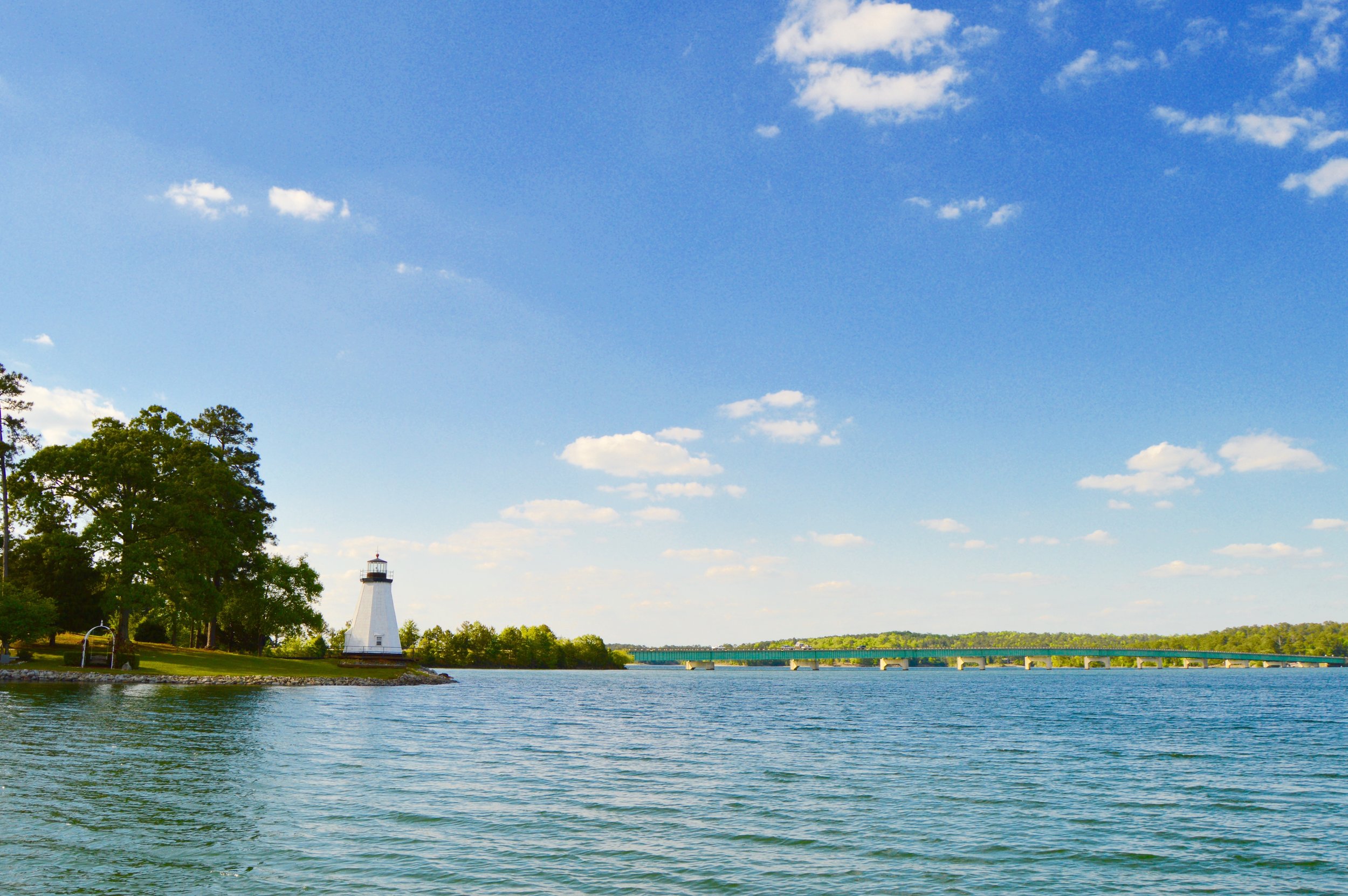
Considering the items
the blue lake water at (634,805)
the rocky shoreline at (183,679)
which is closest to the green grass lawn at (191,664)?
the rocky shoreline at (183,679)

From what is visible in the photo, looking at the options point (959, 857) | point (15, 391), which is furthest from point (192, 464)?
point (959, 857)

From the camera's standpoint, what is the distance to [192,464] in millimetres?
89250

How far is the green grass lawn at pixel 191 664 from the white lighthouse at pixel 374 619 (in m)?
10.2

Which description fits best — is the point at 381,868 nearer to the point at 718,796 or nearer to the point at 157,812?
the point at 157,812

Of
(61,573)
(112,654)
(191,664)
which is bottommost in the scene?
(191,664)

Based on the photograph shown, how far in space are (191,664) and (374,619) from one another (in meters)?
35.1

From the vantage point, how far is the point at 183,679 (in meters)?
73.7

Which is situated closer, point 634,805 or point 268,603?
point 634,805

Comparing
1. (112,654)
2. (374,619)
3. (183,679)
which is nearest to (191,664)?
(112,654)

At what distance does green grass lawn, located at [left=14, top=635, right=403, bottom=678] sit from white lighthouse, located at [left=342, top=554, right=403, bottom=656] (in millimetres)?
10189

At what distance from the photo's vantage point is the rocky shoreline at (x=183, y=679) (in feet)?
218

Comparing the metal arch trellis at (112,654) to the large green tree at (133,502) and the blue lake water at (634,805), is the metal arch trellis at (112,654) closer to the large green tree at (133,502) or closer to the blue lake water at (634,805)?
the large green tree at (133,502)

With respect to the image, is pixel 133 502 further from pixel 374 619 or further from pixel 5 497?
pixel 374 619

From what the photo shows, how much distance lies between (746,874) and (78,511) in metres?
Result: 87.7
